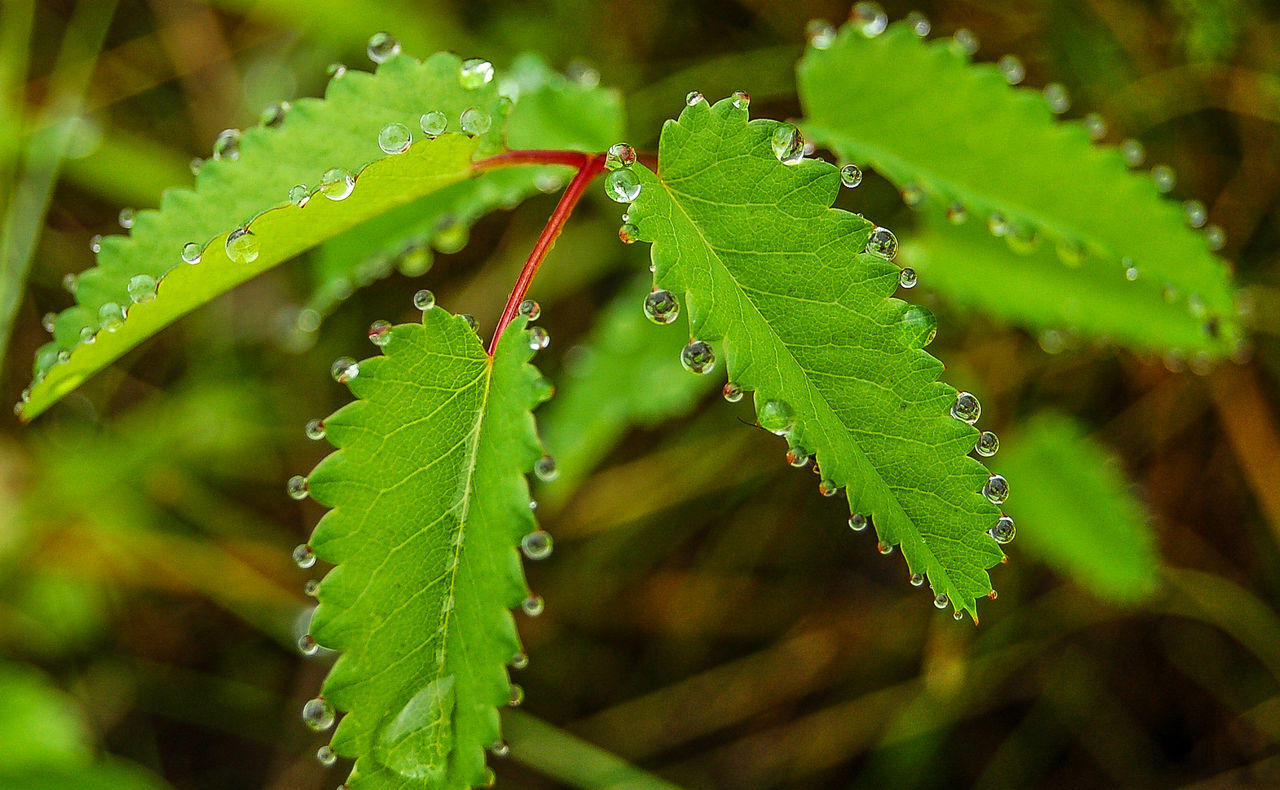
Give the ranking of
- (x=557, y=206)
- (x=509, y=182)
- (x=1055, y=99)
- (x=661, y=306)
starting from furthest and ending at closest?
(x=1055, y=99) → (x=509, y=182) → (x=557, y=206) → (x=661, y=306)

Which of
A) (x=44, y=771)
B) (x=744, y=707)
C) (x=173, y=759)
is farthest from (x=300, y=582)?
(x=744, y=707)

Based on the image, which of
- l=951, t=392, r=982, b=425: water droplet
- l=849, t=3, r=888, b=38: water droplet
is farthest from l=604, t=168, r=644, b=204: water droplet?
l=849, t=3, r=888, b=38: water droplet

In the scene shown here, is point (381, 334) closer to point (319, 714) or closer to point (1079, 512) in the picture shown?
point (319, 714)

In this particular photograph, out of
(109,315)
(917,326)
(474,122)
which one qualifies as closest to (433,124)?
(474,122)

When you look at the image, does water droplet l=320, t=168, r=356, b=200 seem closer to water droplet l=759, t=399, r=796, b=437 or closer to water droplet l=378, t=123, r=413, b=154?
water droplet l=378, t=123, r=413, b=154

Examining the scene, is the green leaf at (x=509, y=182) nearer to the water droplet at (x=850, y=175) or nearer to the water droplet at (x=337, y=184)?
the water droplet at (x=337, y=184)
